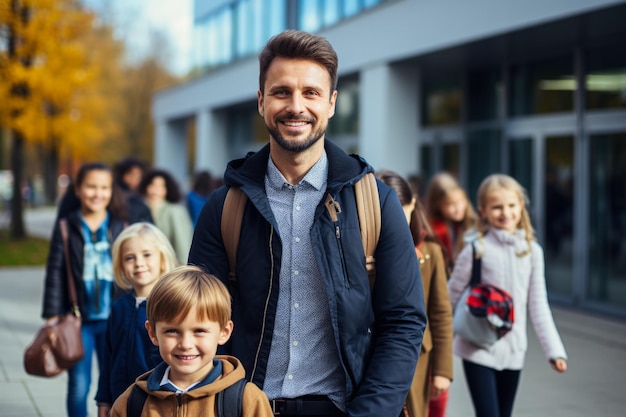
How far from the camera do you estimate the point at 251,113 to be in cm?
2848

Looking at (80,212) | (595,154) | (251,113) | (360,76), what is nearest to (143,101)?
(251,113)

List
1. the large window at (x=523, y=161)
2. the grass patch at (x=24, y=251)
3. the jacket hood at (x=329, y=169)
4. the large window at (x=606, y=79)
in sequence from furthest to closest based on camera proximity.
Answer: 1. the grass patch at (x=24, y=251)
2. the large window at (x=523, y=161)
3. the large window at (x=606, y=79)
4. the jacket hood at (x=329, y=169)

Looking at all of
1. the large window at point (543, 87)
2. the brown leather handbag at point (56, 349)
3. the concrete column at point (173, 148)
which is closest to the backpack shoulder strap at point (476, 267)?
the brown leather handbag at point (56, 349)

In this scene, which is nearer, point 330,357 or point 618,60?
point 330,357

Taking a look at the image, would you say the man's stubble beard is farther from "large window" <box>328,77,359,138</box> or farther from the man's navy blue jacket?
"large window" <box>328,77,359,138</box>

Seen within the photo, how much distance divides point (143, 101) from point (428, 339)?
160 ft

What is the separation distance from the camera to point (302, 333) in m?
2.72

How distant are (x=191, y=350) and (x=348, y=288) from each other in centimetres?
50

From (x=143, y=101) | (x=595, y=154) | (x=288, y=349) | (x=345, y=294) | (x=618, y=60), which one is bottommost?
(x=288, y=349)

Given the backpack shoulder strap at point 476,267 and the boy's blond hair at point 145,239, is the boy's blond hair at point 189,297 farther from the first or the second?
the backpack shoulder strap at point 476,267

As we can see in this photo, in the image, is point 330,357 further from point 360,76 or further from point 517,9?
point 360,76

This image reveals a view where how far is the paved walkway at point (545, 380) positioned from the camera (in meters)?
6.94

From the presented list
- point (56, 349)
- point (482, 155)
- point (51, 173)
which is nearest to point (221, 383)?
point (56, 349)

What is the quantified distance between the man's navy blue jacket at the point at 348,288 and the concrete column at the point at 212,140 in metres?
25.9
